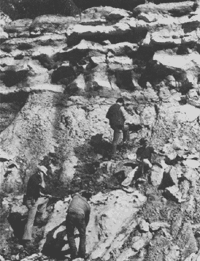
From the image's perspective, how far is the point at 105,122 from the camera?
13594 millimetres

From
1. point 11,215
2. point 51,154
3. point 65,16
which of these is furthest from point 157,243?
point 65,16

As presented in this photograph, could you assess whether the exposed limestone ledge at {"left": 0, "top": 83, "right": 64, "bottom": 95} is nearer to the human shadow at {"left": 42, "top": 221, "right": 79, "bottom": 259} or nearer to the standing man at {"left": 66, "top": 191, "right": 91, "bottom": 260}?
the human shadow at {"left": 42, "top": 221, "right": 79, "bottom": 259}

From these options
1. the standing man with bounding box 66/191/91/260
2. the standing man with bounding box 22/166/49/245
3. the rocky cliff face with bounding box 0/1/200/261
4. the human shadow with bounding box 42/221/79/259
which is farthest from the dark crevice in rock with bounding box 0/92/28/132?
the standing man with bounding box 66/191/91/260

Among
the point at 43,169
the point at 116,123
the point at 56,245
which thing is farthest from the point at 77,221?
the point at 116,123

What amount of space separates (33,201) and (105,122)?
11.9 ft

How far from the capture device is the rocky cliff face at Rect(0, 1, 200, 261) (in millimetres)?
10281

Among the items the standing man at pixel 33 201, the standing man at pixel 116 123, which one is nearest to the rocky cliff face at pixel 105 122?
the standing man at pixel 33 201

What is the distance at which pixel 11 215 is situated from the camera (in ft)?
36.4

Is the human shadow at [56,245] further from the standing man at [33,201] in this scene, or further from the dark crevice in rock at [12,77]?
the dark crevice in rock at [12,77]

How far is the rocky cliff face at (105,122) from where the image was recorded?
1028 cm

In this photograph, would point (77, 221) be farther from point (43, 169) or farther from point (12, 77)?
point (12, 77)

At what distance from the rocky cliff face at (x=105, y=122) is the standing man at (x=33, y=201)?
0.61 ft

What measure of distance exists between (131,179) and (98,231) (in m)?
1.77

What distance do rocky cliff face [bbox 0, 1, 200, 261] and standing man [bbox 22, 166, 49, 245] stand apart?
0.61 feet
